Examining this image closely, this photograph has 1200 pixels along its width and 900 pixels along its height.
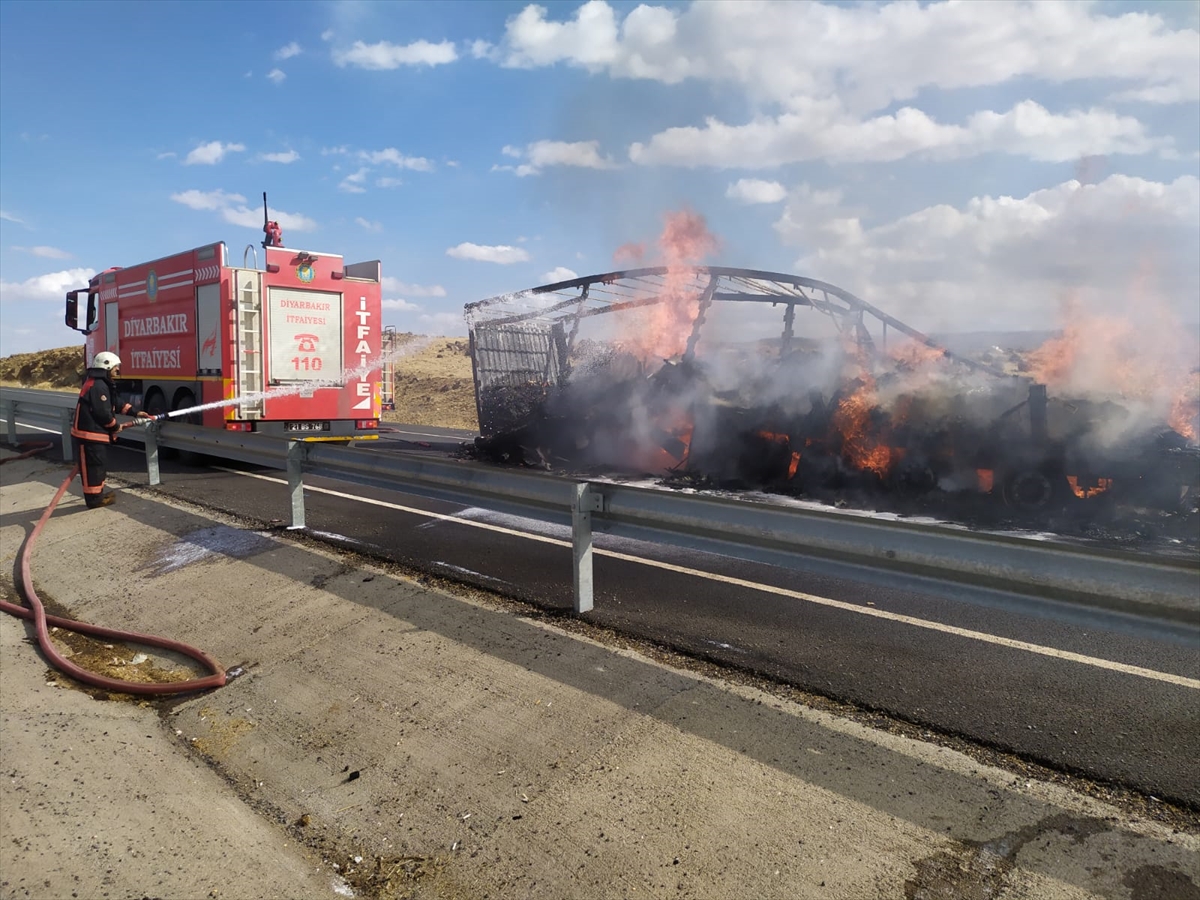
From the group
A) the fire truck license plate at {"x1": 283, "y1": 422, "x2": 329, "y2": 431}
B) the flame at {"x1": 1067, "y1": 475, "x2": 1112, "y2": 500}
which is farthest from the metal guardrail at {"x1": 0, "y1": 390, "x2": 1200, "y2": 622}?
the flame at {"x1": 1067, "y1": 475, "x2": 1112, "y2": 500}

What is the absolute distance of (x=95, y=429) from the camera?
8.39m

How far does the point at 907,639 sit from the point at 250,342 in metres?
10.7

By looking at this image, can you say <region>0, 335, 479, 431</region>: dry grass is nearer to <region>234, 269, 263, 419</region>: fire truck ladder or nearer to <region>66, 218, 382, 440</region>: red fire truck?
<region>66, 218, 382, 440</region>: red fire truck

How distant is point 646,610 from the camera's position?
4891mm

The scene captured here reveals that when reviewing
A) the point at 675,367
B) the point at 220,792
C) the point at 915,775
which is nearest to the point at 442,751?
the point at 220,792

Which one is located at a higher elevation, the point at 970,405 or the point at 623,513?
the point at 970,405

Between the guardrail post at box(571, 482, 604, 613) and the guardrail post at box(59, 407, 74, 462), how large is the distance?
8763 mm

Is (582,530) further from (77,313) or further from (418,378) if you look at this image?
(418,378)

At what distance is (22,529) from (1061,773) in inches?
356

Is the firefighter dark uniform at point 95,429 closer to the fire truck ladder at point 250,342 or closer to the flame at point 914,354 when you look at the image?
the fire truck ladder at point 250,342

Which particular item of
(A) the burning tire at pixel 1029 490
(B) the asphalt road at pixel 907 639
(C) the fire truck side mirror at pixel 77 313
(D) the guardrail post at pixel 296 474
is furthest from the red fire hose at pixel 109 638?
(C) the fire truck side mirror at pixel 77 313

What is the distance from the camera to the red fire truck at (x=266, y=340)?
1198 cm

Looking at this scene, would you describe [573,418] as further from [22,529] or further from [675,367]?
[22,529]

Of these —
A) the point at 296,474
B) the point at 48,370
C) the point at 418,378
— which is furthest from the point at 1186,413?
the point at 48,370
